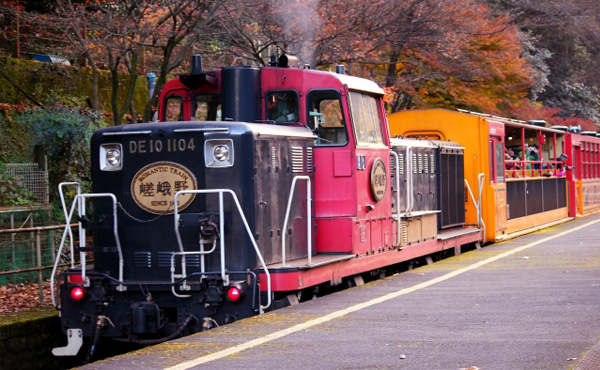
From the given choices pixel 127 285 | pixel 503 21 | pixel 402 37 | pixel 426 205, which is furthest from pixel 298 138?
pixel 503 21

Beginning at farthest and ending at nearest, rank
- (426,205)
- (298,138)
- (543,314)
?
1. (426,205)
2. (298,138)
3. (543,314)

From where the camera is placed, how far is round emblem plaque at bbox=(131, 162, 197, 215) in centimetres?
877

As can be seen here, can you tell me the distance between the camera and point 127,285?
886 centimetres

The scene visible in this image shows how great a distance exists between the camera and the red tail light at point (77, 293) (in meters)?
8.96

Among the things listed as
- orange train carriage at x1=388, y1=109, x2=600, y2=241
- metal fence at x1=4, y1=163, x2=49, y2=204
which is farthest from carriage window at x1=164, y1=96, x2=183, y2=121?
metal fence at x1=4, y1=163, x2=49, y2=204

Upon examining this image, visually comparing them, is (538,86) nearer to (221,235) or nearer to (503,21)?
(503,21)

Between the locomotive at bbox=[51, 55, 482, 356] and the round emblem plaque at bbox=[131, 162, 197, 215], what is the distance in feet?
A: 0.04

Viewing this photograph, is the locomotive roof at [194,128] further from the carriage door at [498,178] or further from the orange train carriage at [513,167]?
the carriage door at [498,178]

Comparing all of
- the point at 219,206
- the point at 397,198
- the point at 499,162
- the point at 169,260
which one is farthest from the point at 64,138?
the point at 219,206

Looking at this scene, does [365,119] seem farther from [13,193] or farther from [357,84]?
[13,193]

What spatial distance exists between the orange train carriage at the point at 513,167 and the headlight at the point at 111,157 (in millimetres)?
9098

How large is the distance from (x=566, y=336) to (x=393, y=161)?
235 inches

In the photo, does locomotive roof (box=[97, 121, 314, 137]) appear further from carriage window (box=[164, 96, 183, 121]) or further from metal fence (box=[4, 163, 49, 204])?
metal fence (box=[4, 163, 49, 204])

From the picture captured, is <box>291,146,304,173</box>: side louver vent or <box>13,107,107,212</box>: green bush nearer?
<box>291,146,304,173</box>: side louver vent
